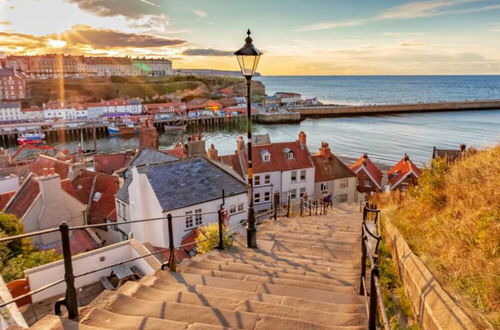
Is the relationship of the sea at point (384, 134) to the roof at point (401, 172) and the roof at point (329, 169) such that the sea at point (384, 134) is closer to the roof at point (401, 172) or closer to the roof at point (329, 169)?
the roof at point (401, 172)

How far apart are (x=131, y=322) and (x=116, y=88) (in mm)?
169233

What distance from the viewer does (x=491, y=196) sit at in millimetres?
5430

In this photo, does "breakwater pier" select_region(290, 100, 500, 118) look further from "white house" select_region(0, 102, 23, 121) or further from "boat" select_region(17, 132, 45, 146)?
"white house" select_region(0, 102, 23, 121)

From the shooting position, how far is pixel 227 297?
4727 mm

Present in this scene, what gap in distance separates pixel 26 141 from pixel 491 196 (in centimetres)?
8651

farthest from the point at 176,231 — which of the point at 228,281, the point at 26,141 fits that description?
the point at 26,141

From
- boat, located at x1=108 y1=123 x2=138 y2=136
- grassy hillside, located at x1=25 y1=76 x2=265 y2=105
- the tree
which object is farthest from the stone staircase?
grassy hillside, located at x1=25 y1=76 x2=265 y2=105

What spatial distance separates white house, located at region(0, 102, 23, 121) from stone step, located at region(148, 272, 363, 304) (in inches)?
4240

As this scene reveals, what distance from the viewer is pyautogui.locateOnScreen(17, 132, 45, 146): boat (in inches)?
2936

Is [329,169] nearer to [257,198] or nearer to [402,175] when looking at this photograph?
[402,175]

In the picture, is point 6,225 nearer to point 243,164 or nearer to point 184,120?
point 243,164

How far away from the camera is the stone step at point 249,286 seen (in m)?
4.82

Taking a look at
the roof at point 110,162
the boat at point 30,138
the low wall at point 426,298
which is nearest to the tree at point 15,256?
the low wall at point 426,298

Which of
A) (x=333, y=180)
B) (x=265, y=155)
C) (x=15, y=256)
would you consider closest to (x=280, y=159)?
(x=265, y=155)
